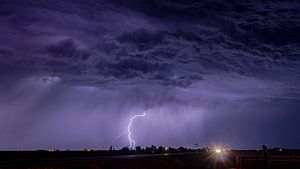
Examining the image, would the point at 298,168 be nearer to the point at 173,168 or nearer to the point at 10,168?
the point at 173,168

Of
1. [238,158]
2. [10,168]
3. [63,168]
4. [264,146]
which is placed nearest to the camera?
[264,146]

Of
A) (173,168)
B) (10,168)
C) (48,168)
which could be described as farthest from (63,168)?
(173,168)

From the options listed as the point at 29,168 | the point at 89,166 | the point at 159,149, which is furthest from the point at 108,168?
the point at 159,149

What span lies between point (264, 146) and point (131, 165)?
2309 centimetres

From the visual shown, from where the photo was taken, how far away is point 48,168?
43750 millimetres

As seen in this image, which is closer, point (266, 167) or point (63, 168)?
point (266, 167)

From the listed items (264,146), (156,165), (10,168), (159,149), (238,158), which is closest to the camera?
(264,146)

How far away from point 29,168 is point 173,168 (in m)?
21.5

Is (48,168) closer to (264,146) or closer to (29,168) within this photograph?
(29,168)

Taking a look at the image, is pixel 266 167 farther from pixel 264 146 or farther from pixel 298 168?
pixel 298 168

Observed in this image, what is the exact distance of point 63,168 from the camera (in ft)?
148

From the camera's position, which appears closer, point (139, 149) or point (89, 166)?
point (89, 166)

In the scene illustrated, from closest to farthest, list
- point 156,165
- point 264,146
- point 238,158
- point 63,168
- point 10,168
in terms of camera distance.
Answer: point 264,146, point 10,168, point 63,168, point 238,158, point 156,165

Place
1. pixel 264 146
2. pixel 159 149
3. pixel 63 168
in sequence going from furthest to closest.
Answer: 1. pixel 159 149
2. pixel 63 168
3. pixel 264 146
